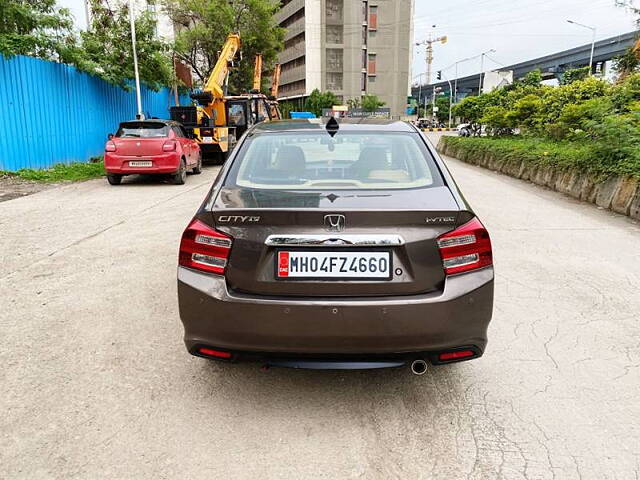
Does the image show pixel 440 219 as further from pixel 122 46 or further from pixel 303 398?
pixel 122 46

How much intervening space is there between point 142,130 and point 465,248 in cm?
1130

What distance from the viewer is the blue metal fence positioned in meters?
12.9

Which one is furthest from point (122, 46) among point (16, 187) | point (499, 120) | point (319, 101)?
point (319, 101)

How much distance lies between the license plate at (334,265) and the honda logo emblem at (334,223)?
0.12m

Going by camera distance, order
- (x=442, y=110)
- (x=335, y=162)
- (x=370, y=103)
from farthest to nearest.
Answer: (x=442, y=110), (x=370, y=103), (x=335, y=162)

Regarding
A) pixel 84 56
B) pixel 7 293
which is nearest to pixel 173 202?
pixel 7 293

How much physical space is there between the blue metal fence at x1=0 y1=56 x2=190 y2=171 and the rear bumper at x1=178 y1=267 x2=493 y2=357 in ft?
40.8

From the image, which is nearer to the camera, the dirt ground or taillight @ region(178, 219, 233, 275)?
taillight @ region(178, 219, 233, 275)

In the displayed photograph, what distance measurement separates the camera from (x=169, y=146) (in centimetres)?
1234

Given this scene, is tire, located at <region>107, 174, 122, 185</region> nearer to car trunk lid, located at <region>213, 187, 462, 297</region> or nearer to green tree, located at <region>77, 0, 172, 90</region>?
green tree, located at <region>77, 0, 172, 90</region>

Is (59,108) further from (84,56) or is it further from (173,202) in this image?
(173,202)

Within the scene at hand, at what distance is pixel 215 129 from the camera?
17469 millimetres

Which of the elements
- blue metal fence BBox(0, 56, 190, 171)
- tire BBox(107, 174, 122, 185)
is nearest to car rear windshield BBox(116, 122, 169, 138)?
tire BBox(107, 174, 122, 185)

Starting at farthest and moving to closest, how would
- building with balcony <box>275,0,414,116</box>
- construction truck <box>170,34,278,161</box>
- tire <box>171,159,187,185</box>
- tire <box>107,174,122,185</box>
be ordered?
building with balcony <box>275,0,414,116</box> < construction truck <box>170,34,278,161</box> < tire <box>171,159,187,185</box> < tire <box>107,174,122,185</box>
